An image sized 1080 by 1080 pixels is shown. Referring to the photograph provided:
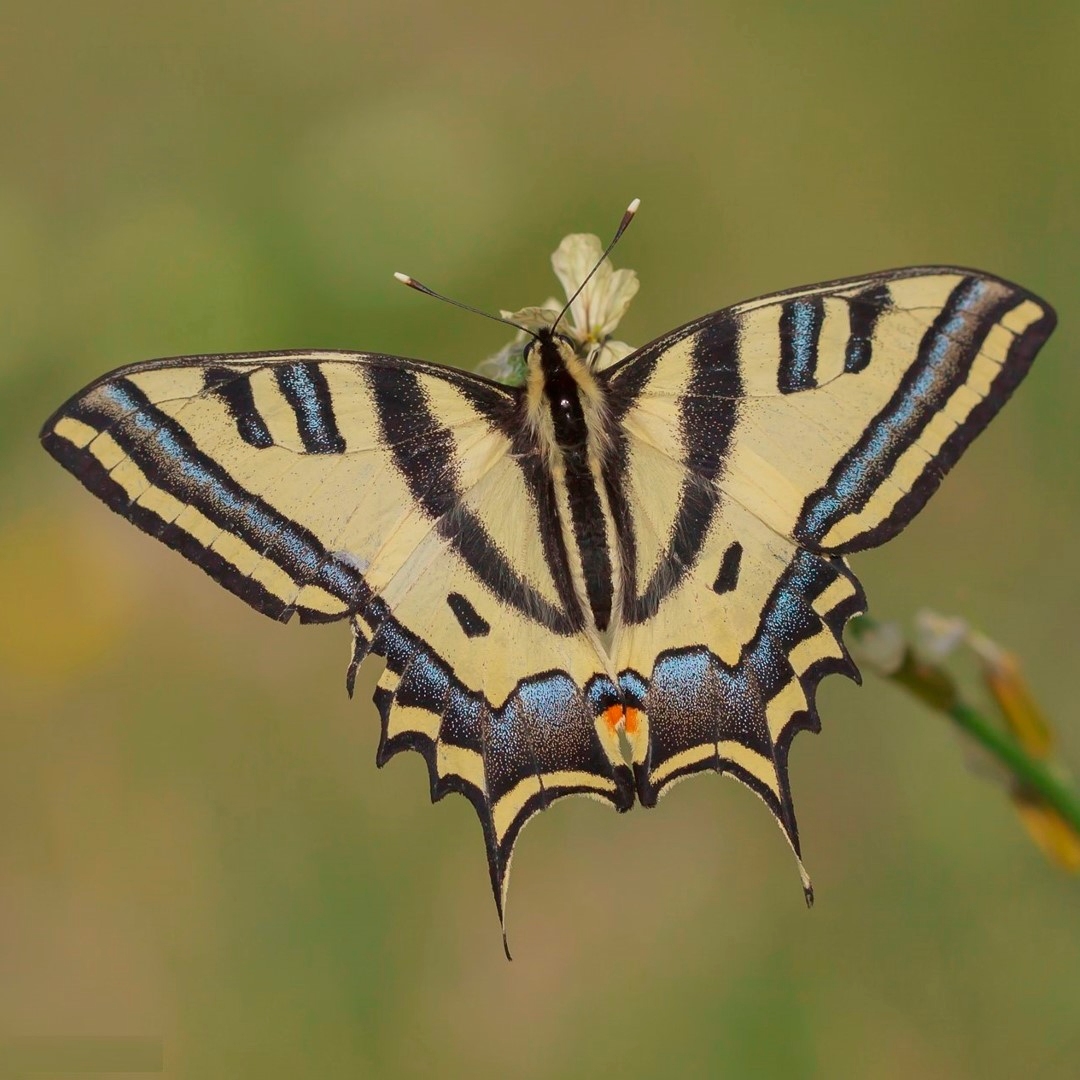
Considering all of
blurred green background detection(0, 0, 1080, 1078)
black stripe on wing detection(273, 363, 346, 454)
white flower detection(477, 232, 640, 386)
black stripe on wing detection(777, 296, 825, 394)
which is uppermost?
black stripe on wing detection(777, 296, 825, 394)

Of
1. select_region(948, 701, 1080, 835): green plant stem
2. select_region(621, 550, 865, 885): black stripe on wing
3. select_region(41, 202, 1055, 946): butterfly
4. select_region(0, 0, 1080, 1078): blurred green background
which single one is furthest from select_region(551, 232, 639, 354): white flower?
select_region(0, 0, 1080, 1078): blurred green background

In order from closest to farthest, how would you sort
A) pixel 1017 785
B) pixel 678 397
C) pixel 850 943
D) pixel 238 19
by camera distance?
pixel 1017 785
pixel 678 397
pixel 850 943
pixel 238 19

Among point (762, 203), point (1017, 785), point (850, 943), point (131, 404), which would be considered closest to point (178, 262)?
point (762, 203)

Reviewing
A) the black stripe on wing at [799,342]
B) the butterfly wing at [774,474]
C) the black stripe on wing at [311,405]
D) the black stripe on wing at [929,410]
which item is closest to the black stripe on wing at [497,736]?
the butterfly wing at [774,474]

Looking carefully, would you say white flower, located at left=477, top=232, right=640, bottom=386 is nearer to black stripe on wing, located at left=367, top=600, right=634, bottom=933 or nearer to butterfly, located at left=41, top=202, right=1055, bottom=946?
butterfly, located at left=41, top=202, right=1055, bottom=946

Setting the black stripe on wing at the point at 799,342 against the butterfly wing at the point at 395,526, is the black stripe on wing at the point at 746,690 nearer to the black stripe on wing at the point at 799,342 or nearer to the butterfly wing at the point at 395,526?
the butterfly wing at the point at 395,526

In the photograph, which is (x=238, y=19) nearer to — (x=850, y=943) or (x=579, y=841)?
(x=579, y=841)

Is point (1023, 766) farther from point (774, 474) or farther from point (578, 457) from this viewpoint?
point (578, 457)
